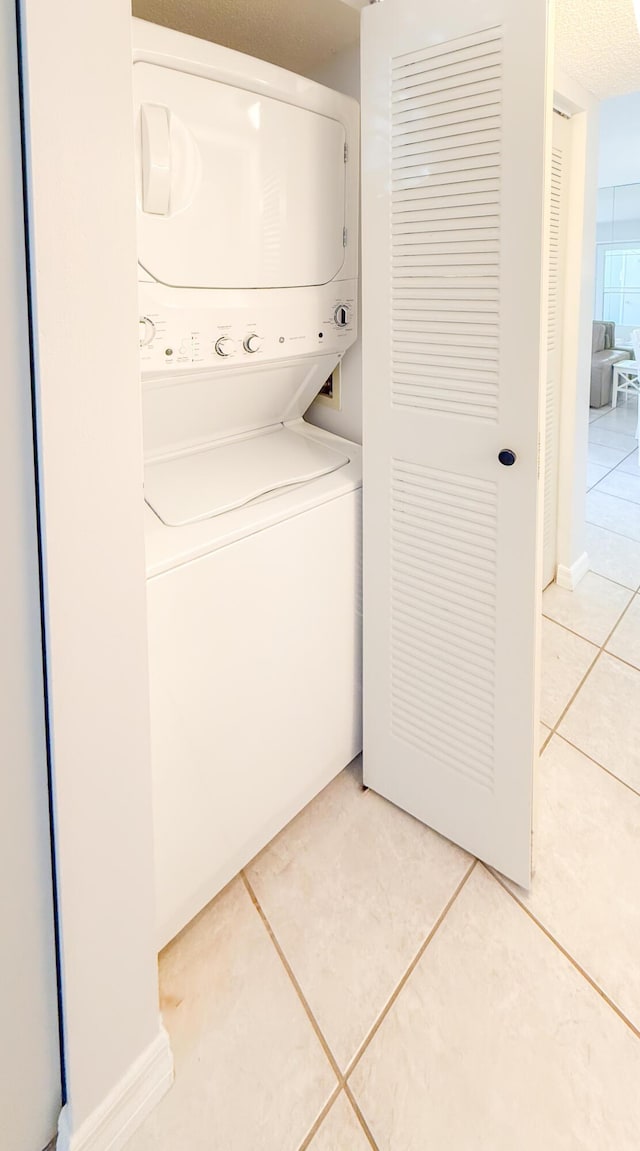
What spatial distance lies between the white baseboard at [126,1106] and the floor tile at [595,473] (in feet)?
12.8

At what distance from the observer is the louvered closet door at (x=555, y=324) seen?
2420 millimetres

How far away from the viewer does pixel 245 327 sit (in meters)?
1.34

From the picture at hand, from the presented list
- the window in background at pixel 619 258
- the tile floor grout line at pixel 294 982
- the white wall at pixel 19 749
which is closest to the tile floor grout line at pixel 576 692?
the tile floor grout line at pixel 294 982

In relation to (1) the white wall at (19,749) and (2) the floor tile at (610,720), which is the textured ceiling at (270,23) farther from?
(2) the floor tile at (610,720)

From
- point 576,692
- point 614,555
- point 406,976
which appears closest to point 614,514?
point 614,555

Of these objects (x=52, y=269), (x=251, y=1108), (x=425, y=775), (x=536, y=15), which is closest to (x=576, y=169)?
(x=536, y=15)

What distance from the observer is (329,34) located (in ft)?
5.01

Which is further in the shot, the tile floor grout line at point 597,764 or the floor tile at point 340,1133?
the tile floor grout line at point 597,764

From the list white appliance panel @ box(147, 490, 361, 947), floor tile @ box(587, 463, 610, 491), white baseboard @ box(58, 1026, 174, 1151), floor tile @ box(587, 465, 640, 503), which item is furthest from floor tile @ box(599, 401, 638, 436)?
white baseboard @ box(58, 1026, 174, 1151)

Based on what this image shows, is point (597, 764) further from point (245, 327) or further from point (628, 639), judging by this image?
point (245, 327)

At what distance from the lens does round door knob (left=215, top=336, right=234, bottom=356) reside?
4.24ft

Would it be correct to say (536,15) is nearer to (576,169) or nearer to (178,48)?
(178,48)

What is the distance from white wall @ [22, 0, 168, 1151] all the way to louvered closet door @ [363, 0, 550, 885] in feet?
2.24

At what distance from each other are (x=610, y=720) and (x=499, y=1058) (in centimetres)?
112
